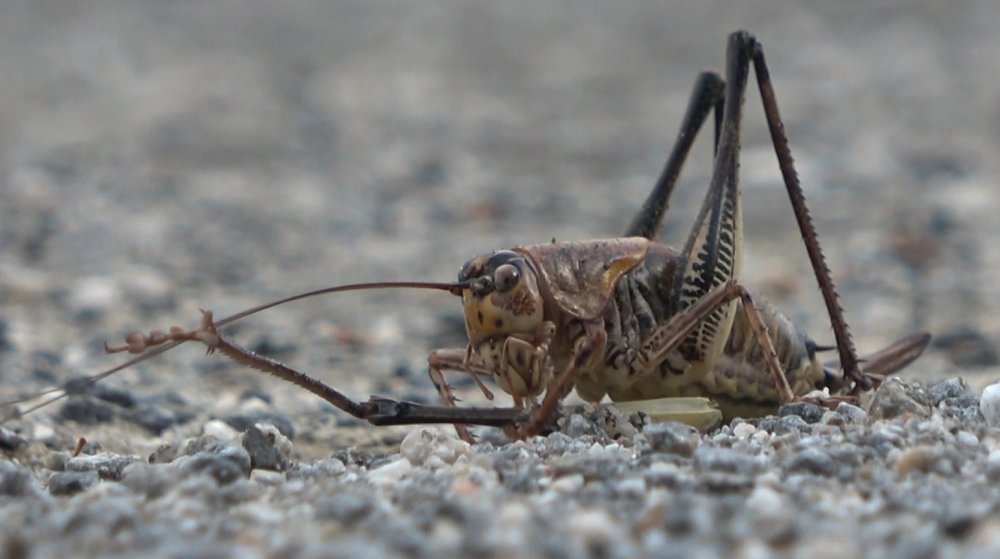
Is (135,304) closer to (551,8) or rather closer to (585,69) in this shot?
(585,69)

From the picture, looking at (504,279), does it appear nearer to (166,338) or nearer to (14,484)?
(166,338)

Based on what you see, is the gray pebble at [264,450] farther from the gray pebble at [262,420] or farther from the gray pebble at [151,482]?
the gray pebble at [262,420]

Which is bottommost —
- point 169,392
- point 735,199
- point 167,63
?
point 169,392

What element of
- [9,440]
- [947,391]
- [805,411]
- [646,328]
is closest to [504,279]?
[646,328]

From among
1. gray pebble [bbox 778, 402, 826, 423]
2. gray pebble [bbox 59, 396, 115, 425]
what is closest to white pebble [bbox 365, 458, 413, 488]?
gray pebble [bbox 778, 402, 826, 423]

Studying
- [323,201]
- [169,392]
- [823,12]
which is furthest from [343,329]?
[823,12]

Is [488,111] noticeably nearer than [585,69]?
Yes

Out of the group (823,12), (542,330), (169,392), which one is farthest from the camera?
(823,12)
